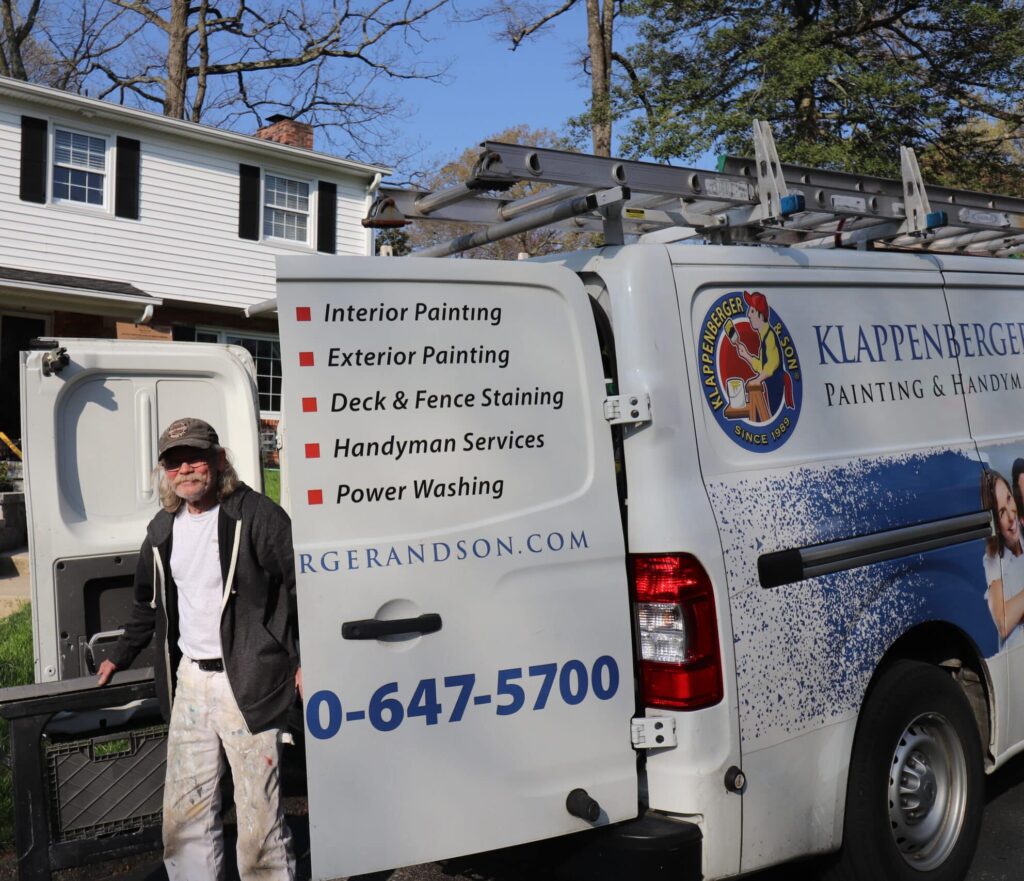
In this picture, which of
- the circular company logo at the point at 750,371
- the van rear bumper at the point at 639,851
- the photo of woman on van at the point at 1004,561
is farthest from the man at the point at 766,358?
the van rear bumper at the point at 639,851

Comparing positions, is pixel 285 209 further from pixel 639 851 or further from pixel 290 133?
pixel 639 851

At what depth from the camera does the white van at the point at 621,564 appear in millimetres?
2822

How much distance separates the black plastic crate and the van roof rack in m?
2.11

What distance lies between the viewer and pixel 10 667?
21.0 ft

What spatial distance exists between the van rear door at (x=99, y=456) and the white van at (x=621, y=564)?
2.04 metres

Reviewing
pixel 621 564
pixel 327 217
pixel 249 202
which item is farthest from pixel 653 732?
pixel 327 217

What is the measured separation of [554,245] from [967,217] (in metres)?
30.8

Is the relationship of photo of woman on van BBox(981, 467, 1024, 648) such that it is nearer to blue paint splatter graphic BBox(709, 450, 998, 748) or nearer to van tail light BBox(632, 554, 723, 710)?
blue paint splatter graphic BBox(709, 450, 998, 748)

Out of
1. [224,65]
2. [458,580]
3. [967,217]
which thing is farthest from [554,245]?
[458,580]

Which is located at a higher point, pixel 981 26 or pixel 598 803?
pixel 981 26

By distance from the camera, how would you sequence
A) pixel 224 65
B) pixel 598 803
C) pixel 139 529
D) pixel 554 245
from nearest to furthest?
pixel 598 803 → pixel 139 529 → pixel 224 65 → pixel 554 245

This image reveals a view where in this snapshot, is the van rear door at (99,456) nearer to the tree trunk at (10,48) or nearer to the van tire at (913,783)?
the van tire at (913,783)

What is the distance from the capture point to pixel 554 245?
1384 inches

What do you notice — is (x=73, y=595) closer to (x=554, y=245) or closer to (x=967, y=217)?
(x=967, y=217)
